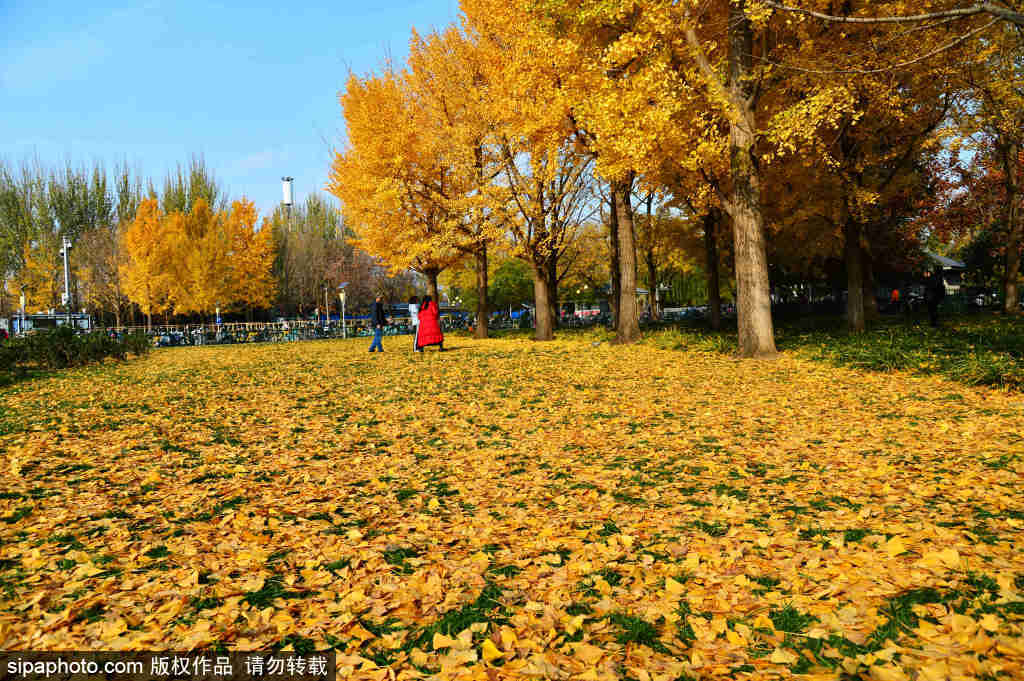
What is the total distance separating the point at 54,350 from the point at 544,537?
716 inches

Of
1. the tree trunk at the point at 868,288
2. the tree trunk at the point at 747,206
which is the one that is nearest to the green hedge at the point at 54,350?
the tree trunk at the point at 747,206

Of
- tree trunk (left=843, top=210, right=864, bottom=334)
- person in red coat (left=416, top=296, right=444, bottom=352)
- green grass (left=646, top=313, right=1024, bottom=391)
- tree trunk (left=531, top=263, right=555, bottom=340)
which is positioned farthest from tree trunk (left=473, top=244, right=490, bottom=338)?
tree trunk (left=843, top=210, right=864, bottom=334)

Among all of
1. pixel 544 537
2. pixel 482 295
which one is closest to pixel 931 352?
pixel 544 537

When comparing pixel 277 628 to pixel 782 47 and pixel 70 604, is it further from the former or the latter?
pixel 782 47

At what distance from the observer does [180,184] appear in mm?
52531

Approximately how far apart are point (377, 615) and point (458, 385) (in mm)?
8261

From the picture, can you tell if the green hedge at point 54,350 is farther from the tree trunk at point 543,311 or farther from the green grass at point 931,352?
the green grass at point 931,352

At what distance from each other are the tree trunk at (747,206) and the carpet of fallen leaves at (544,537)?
471cm

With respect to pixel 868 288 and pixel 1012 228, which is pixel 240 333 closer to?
pixel 868 288

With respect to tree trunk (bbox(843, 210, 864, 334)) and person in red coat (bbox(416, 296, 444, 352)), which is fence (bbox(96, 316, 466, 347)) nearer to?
person in red coat (bbox(416, 296, 444, 352))

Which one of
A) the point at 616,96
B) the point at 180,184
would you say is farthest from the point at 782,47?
the point at 180,184

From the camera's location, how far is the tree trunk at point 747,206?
12484 mm

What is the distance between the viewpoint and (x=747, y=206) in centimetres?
1273

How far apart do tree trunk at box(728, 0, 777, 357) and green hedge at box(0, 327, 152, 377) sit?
58.2 feet
